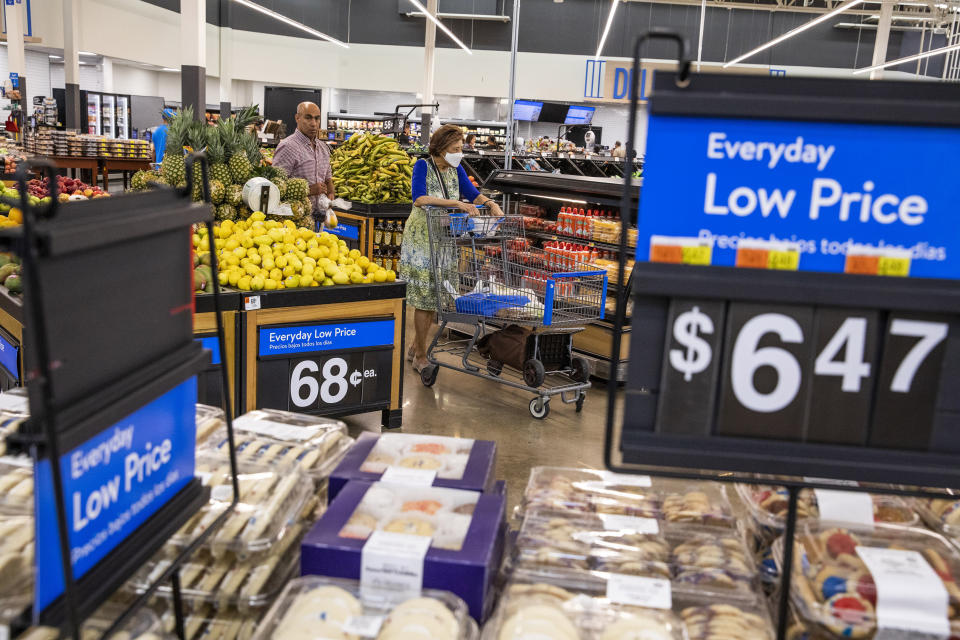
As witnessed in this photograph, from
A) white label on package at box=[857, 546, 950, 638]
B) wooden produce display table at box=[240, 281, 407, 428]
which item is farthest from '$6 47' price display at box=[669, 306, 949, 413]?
wooden produce display table at box=[240, 281, 407, 428]

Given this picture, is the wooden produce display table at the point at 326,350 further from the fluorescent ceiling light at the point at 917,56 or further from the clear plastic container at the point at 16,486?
the fluorescent ceiling light at the point at 917,56

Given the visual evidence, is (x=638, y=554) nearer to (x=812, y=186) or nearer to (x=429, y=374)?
(x=812, y=186)

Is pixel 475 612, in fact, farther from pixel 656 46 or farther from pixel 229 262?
pixel 656 46

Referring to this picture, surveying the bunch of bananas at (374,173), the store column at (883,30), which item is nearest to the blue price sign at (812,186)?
the bunch of bananas at (374,173)

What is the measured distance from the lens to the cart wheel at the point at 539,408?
4.95 meters

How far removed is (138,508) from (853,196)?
1.08m

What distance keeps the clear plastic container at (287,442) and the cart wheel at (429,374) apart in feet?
10.8

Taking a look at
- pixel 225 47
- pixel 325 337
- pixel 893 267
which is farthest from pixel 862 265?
pixel 225 47

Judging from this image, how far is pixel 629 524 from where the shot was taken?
1688mm

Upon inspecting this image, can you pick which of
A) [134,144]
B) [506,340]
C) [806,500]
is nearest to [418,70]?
[134,144]

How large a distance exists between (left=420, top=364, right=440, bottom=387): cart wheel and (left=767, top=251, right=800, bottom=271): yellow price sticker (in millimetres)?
4408

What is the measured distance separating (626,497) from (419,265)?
12.8 ft

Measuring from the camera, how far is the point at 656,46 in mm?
25297

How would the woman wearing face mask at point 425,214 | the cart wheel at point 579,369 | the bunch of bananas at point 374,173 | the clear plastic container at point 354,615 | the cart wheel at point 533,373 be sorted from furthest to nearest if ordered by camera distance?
the bunch of bananas at point 374,173 < the woman wearing face mask at point 425,214 < the cart wheel at point 579,369 < the cart wheel at point 533,373 < the clear plastic container at point 354,615
